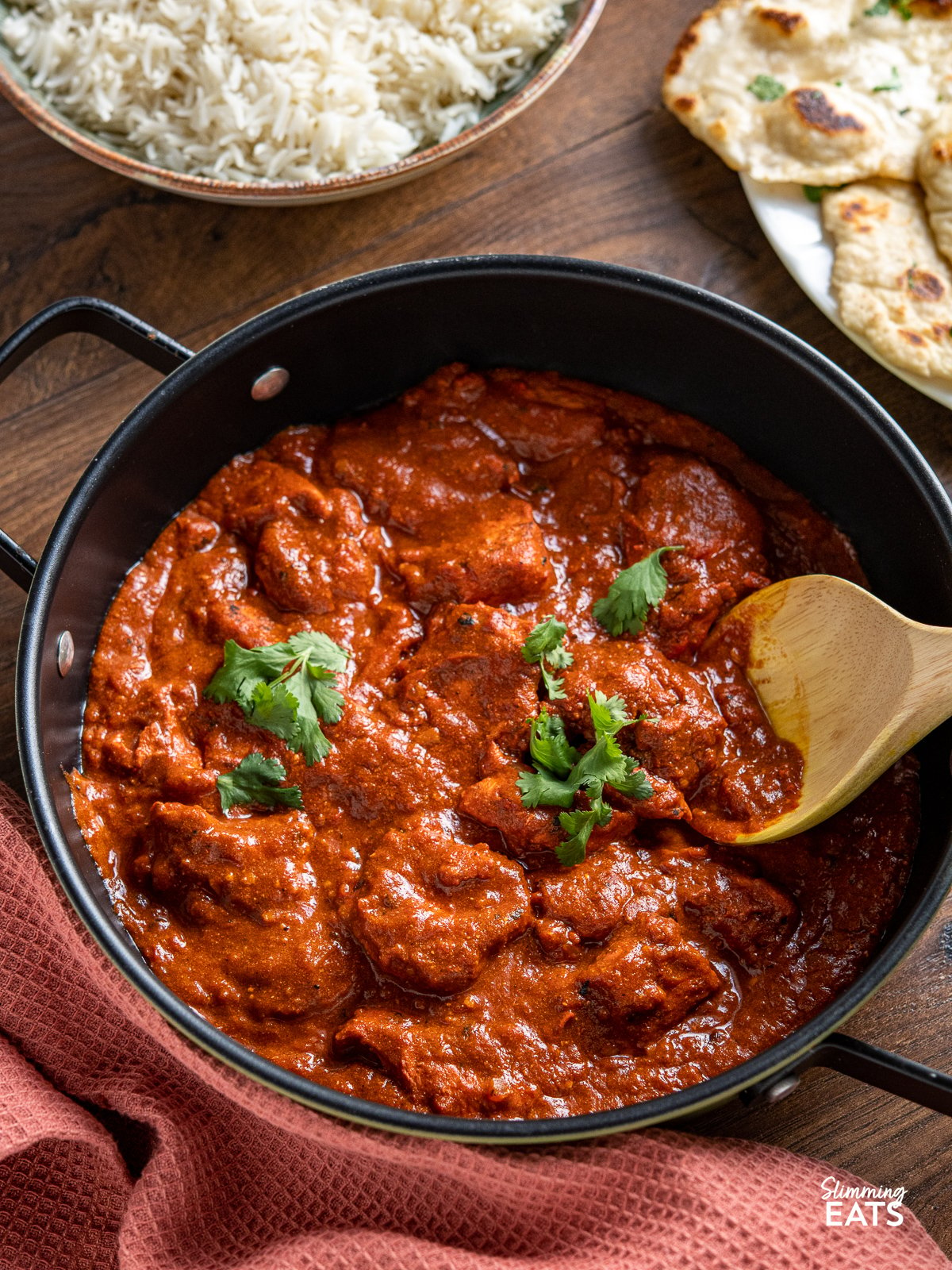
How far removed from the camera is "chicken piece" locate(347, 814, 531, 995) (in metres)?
2.44

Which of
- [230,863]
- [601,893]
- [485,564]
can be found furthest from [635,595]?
[230,863]

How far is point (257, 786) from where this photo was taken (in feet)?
8.55

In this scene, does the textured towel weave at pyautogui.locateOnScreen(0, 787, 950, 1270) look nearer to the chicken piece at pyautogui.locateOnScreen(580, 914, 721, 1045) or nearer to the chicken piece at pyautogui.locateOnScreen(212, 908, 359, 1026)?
the chicken piece at pyautogui.locateOnScreen(212, 908, 359, 1026)

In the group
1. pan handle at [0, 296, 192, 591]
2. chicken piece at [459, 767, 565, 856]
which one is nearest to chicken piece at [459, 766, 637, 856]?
chicken piece at [459, 767, 565, 856]

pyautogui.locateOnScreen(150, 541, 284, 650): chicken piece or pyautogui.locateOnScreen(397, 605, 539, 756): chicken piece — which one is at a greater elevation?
pyautogui.locateOnScreen(150, 541, 284, 650): chicken piece

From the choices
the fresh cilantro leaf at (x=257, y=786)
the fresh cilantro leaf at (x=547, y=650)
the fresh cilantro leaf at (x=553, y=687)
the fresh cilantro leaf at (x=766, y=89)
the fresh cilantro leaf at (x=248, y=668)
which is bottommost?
the fresh cilantro leaf at (x=553, y=687)

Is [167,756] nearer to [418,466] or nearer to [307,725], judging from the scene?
[307,725]

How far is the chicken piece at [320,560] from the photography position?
2773mm

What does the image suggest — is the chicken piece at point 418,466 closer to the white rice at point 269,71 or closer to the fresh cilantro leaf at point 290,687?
the fresh cilantro leaf at point 290,687

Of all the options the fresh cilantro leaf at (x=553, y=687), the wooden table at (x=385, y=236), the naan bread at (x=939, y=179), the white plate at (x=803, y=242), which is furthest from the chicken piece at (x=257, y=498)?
the naan bread at (x=939, y=179)

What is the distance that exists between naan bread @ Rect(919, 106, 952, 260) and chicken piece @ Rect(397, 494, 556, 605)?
1.35 metres

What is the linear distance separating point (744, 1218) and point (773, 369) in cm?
183

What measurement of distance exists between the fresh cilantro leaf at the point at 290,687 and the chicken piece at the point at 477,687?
183mm

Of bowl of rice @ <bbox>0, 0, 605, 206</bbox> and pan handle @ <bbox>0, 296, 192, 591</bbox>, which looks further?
bowl of rice @ <bbox>0, 0, 605, 206</bbox>
